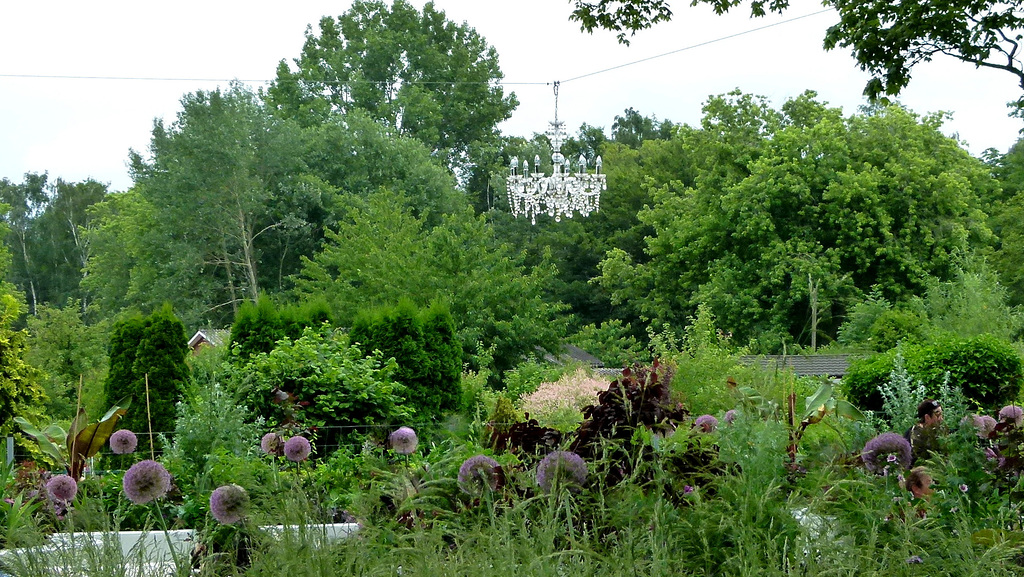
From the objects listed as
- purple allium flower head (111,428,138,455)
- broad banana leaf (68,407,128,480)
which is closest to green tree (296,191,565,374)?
broad banana leaf (68,407,128,480)

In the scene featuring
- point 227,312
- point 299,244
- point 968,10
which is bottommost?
point 227,312

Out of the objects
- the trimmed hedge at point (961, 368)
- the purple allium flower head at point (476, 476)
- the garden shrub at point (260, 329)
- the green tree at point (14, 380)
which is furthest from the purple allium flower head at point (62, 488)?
the trimmed hedge at point (961, 368)

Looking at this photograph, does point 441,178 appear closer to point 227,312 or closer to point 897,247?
point 227,312

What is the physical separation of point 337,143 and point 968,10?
2464cm

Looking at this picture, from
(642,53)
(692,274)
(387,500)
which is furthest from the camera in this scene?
(692,274)

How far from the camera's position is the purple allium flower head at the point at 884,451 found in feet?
11.3

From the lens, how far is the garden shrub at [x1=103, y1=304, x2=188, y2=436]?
1002cm

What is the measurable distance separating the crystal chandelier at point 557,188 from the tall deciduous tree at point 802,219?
40.6 feet

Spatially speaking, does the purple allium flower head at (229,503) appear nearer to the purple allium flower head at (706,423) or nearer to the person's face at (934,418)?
the purple allium flower head at (706,423)

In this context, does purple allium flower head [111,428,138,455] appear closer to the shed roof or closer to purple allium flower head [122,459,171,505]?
purple allium flower head [122,459,171,505]

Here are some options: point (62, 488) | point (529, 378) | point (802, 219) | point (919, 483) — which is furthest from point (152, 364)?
point (802, 219)

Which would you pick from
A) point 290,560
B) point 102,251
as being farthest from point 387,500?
point 102,251

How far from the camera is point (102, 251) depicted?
121 ft

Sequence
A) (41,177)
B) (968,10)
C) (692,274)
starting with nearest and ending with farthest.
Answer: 1. (968,10)
2. (692,274)
3. (41,177)
